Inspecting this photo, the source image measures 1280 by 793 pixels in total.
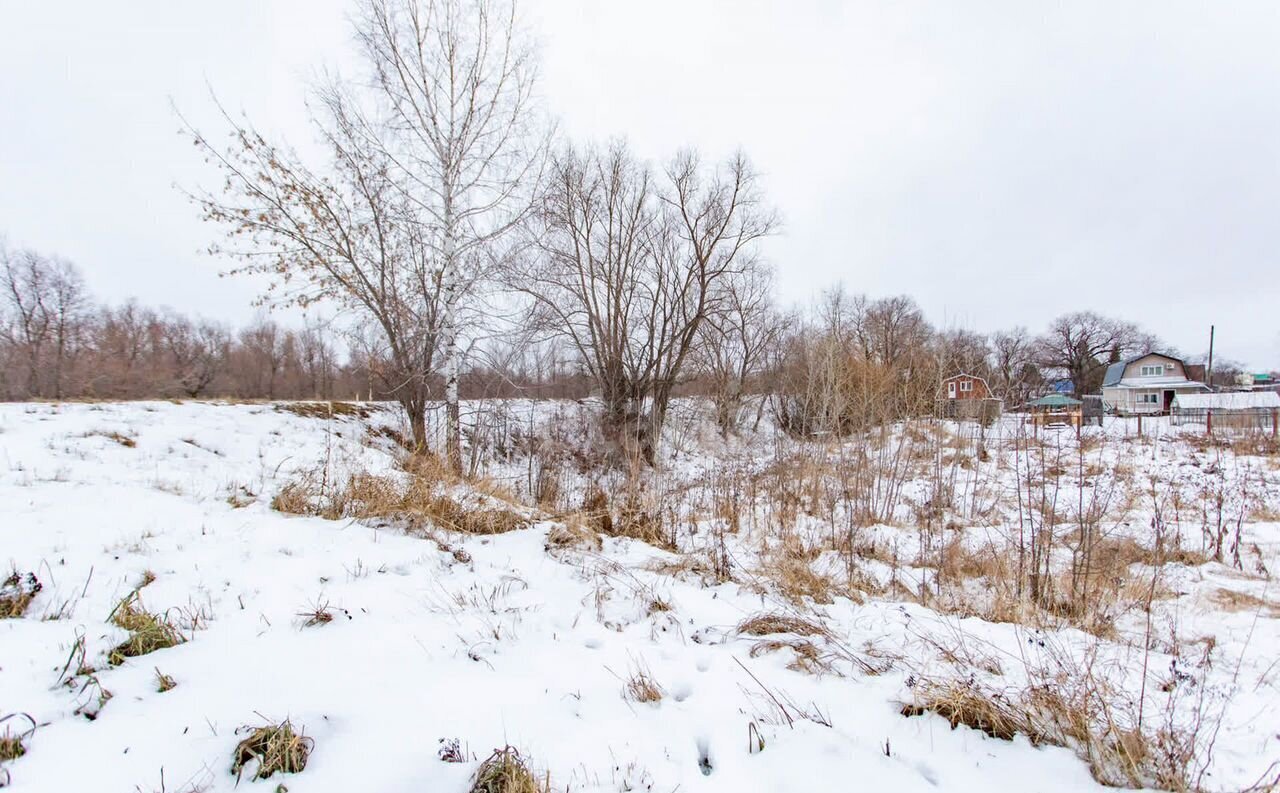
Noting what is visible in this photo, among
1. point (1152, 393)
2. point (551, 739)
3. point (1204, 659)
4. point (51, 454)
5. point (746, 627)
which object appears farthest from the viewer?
point (1152, 393)

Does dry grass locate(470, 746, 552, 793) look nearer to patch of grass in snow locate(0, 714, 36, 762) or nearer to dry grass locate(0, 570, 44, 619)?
patch of grass in snow locate(0, 714, 36, 762)

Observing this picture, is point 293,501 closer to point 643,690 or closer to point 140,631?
point 140,631

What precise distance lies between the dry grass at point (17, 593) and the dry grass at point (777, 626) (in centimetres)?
366

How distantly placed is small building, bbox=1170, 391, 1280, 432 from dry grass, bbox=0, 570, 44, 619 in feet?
78.2

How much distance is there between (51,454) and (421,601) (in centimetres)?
483

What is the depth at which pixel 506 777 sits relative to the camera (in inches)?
58.4

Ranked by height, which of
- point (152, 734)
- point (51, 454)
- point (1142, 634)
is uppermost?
point (51, 454)

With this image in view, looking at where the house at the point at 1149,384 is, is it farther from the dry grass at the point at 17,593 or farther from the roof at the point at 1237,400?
the dry grass at the point at 17,593

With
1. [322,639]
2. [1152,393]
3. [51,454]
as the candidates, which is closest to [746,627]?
[322,639]

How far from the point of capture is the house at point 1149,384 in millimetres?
40972

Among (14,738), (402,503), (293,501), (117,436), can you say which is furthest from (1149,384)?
(117,436)

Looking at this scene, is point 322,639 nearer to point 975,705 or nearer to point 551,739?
point 551,739

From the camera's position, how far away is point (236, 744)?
154cm

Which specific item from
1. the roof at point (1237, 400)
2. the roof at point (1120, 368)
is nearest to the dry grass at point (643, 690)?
the roof at point (1237, 400)
